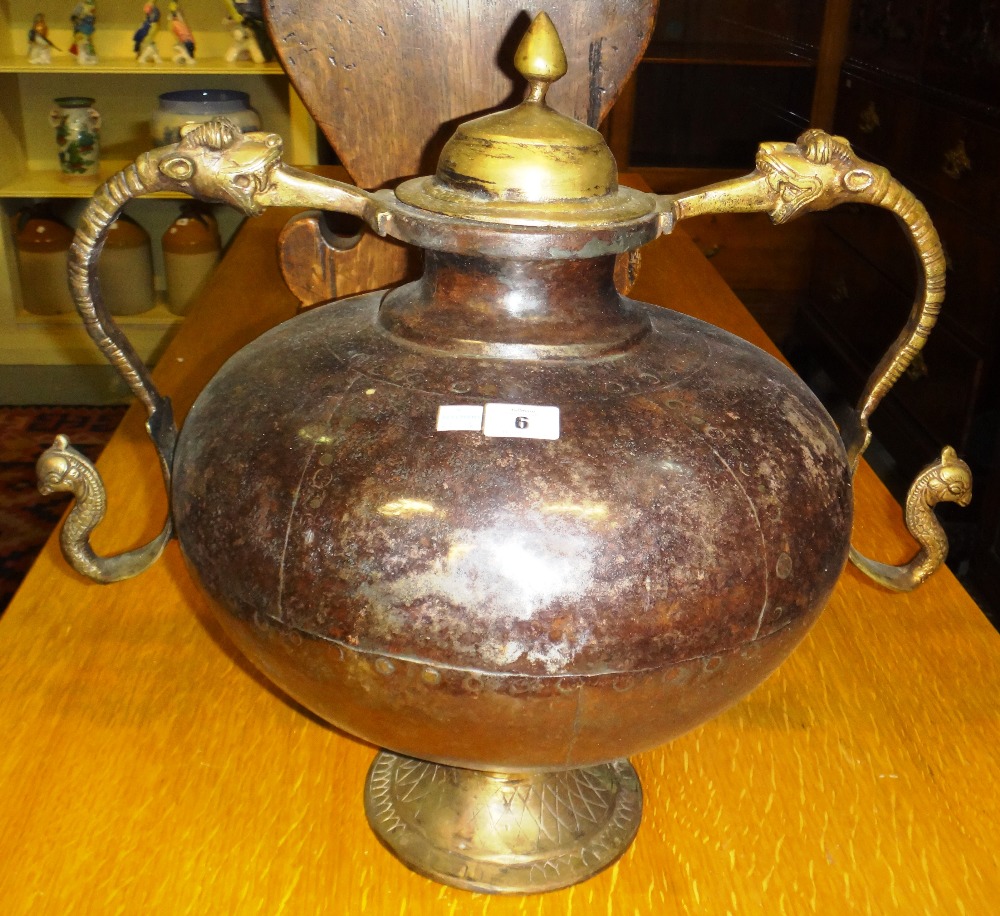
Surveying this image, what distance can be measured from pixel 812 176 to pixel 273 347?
38 cm

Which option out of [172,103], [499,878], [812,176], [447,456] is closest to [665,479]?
[447,456]

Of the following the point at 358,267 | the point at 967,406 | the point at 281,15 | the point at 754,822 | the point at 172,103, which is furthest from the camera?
the point at 172,103

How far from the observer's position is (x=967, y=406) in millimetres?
2084

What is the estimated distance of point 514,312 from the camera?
73 centimetres

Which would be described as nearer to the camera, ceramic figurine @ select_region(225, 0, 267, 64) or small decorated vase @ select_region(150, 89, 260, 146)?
small decorated vase @ select_region(150, 89, 260, 146)

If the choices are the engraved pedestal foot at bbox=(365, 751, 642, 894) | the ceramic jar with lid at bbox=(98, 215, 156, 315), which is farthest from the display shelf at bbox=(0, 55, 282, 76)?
the engraved pedestal foot at bbox=(365, 751, 642, 894)

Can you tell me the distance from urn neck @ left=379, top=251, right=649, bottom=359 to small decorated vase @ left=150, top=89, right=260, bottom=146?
210cm

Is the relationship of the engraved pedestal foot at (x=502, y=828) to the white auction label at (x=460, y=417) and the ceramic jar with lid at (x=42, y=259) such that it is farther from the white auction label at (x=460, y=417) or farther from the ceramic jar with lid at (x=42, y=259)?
the ceramic jar with lid at (x=42, y=259)

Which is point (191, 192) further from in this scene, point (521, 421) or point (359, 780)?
point (359, 780)

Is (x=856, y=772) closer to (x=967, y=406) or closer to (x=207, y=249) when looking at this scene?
(x=967, y=406)

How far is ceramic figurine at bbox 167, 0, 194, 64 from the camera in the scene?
9.14 ft

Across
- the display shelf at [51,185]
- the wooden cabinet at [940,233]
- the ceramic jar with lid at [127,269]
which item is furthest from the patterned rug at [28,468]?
the wooden cabinet at [940,233]

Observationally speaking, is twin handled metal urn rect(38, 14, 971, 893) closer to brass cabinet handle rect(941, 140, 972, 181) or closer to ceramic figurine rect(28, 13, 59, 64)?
brass cabinet handle rect(941, 140, 972, 181)

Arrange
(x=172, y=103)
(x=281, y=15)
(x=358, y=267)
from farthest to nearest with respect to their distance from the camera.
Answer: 1. (x=172, y=103)
2. (x=358, y=267)
3. (x=281, y=15)
